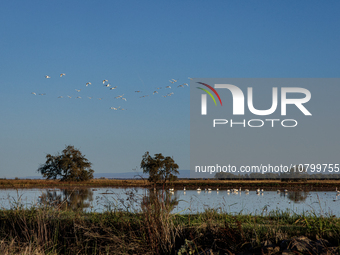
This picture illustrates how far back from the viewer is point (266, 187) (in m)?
49.1

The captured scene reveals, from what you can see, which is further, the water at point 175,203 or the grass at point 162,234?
the water at point 175,203

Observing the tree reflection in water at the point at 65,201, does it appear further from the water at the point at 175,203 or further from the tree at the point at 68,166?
the tree at the point at 68,166

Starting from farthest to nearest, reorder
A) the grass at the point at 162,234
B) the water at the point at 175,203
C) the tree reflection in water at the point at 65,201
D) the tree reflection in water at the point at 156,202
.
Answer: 1. the tree reflection in water at the point at 65,201
2. the water at the point at 175,203
3. the tree reflection in water at the point at 156,202
4. the grass at the point at 162,234

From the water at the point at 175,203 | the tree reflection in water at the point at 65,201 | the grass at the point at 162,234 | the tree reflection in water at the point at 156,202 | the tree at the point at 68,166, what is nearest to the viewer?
the grass at the point at 162,234

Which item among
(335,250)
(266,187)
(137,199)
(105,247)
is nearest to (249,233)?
(335,250)

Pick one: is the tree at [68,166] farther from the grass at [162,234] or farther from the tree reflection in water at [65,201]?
the grass at [162,234]

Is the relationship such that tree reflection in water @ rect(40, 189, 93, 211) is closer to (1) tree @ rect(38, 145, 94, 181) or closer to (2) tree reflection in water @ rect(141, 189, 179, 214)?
(2) tree reflection in water @ rect(141, 189, 179, 214)

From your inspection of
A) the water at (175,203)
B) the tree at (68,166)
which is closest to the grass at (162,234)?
the water at (175,203)

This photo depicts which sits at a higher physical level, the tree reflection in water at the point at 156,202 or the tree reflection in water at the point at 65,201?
the tree reflection in water at the point at 156,202

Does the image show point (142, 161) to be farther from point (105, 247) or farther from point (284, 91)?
point (105, 247)

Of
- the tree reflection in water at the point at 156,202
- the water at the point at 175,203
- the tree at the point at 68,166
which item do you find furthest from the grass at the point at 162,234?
the tree at the point at 68,166

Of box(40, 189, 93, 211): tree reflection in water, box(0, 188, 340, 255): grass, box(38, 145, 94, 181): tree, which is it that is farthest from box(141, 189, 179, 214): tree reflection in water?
box(38, 145, 94, 181): tree

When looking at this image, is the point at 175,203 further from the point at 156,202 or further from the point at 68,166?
the point at 68,166

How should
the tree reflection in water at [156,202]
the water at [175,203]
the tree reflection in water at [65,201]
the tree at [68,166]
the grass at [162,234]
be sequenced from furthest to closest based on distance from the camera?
1. the tree at [68,166]
2. the tree reflection in water at [65,201]
3. the water at [175,203]
4. the tree reflection in water at [156,202]
5. the grass at [162,234]
